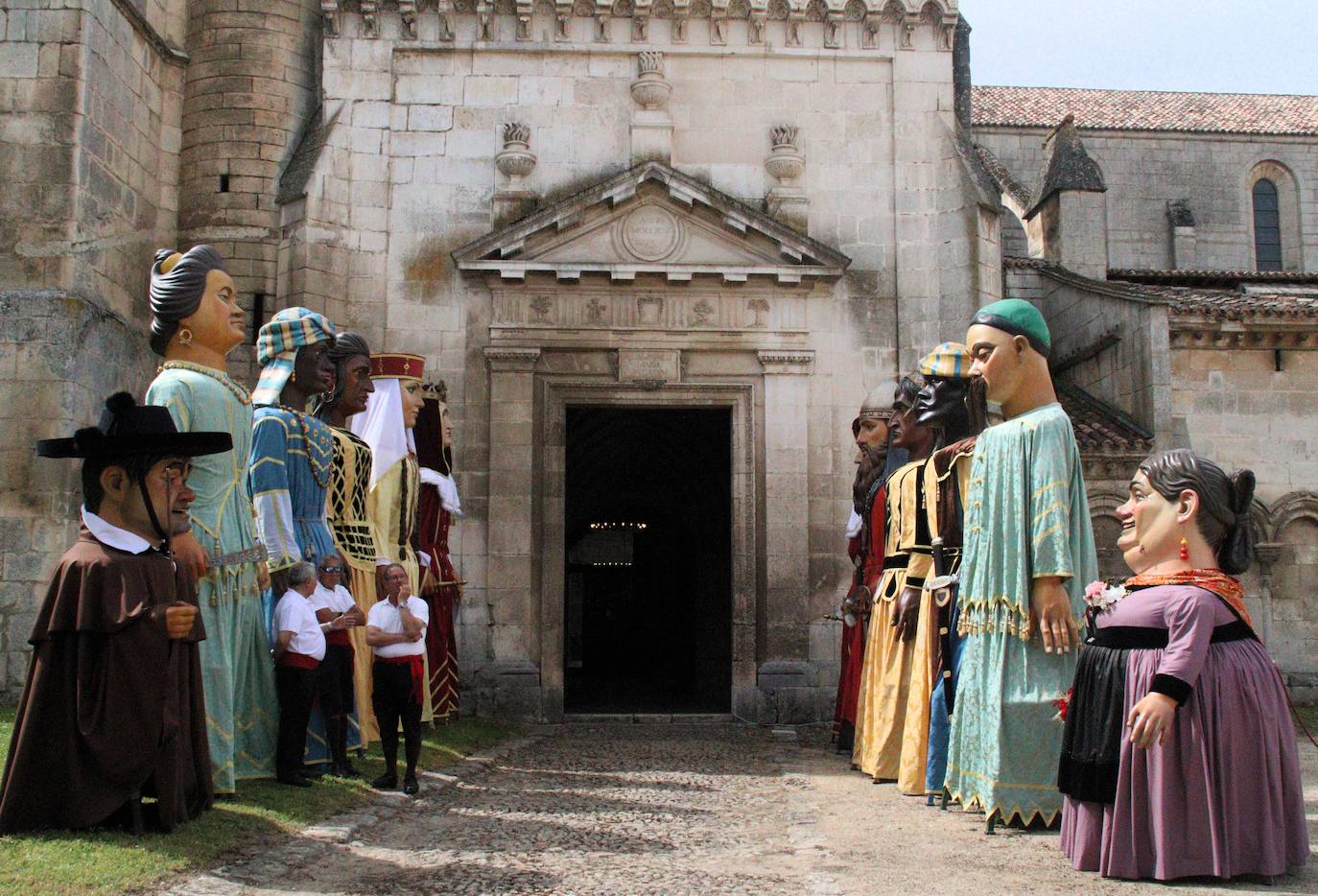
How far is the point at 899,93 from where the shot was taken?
14.5 metres

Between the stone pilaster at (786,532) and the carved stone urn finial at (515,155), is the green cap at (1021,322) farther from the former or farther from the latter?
the carved stone urn finial at (515,155)

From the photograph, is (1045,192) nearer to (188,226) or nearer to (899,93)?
(899,93)

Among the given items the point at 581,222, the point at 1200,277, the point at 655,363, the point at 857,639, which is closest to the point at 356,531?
the point at 857,639

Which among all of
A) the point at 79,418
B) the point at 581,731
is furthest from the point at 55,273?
the point at 581,731

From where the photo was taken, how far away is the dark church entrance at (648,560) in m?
18.0

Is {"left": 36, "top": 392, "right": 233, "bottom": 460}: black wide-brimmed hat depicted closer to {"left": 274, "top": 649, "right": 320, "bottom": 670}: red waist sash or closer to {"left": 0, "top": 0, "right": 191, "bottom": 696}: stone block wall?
{"left": 274, "top": 649, "right": 320, "bottom": 670}: red waist sash

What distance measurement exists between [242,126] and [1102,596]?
38.8 feet

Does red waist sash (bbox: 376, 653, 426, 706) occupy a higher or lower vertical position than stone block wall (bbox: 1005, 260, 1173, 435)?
lower

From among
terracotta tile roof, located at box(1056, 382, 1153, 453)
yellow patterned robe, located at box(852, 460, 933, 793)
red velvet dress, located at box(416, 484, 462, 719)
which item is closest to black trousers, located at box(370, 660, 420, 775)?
yellow patterned robe, located at box(852, 460, 933, 793)

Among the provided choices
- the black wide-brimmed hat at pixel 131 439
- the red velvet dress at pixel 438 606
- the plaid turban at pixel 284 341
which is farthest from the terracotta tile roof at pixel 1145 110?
the black wide-brimmed hat at pixel 131 439

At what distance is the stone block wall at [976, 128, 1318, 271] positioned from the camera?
92.9 feet

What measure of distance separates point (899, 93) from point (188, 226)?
815 centimetres

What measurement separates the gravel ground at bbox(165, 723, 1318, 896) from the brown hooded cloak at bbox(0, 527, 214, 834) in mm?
532

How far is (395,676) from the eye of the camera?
23.4ft
